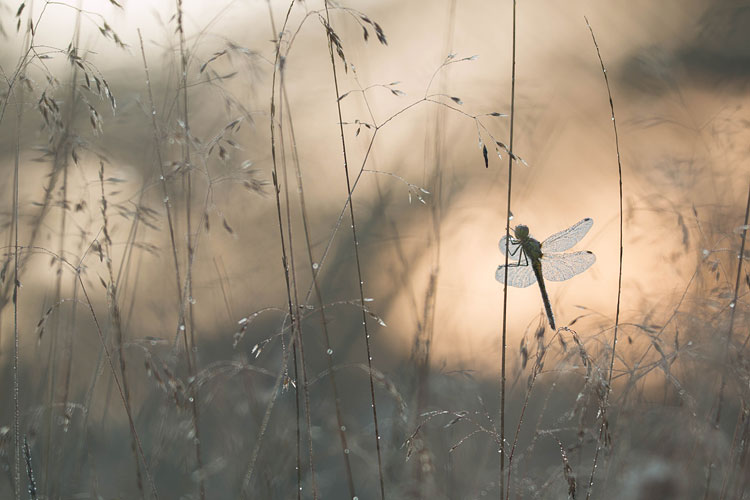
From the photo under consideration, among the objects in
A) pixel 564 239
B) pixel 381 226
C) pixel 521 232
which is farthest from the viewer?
pixel 381 226

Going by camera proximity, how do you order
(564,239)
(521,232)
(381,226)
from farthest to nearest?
1. (381,226)
2. (564,239)
3. (521,232)

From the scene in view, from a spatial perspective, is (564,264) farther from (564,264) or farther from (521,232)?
(521,232)

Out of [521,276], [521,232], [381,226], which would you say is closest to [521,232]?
[521,232]

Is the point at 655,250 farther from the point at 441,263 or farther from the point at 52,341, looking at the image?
the point at 52,341

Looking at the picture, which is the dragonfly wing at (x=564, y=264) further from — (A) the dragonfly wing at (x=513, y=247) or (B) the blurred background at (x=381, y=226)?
(B) the blurred background at (x=381, y=226)

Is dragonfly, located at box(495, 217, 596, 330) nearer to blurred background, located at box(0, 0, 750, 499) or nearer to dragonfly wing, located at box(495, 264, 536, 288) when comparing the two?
dragonfly wing, located at box(495, 264, 536, 288)

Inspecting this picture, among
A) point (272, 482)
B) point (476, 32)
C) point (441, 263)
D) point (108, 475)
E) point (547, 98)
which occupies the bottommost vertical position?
point (108, 475)

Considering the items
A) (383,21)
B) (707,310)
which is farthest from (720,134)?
(383,21)
